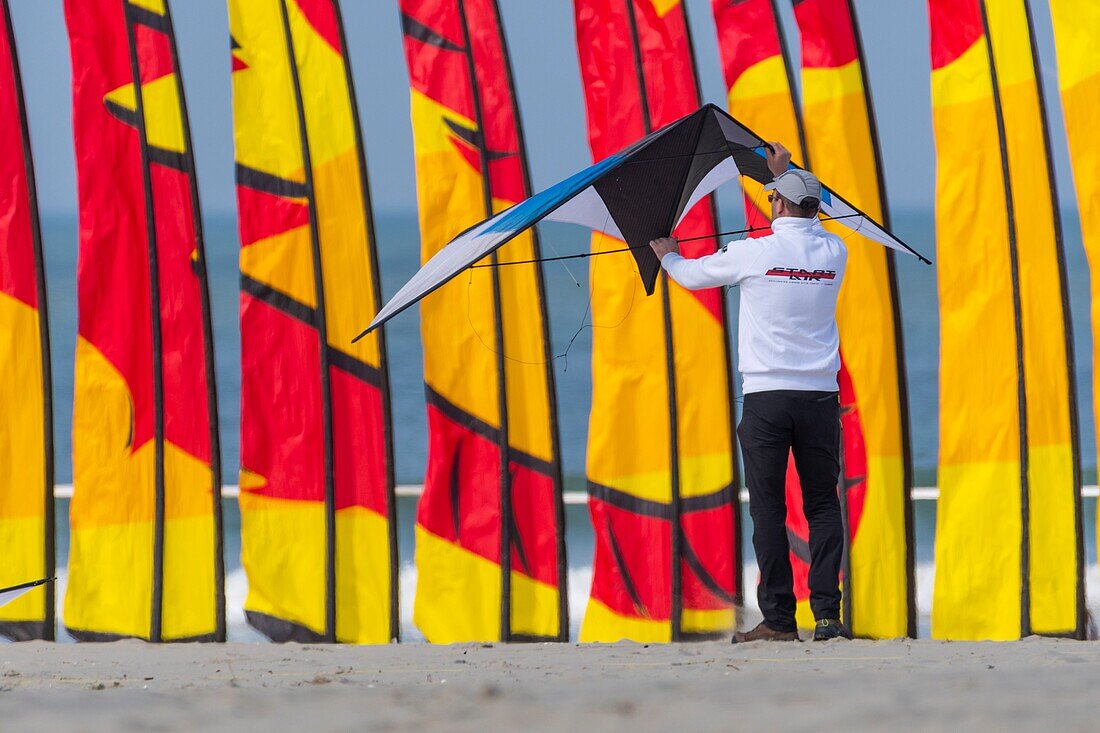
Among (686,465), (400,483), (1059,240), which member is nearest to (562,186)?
(686,465)

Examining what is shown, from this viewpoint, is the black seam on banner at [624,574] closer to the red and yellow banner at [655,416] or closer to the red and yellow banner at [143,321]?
the red and yellow banner at [655,416]

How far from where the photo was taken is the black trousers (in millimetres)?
3014

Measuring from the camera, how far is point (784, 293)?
2979 mm

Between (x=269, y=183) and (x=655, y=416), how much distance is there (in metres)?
1.47

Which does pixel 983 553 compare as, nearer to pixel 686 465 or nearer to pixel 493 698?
pixel 686 465

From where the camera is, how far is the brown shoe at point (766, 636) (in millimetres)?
3023

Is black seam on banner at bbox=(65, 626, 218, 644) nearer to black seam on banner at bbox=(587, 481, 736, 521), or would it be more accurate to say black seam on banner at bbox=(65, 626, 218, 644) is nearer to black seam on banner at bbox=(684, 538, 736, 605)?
black seam on banner at bbox=(587, 481, 736, 521)

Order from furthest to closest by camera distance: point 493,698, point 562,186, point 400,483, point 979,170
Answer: point 400,483
point 979,170
point 562,186
point 493,698

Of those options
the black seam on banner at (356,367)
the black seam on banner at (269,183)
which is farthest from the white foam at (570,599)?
the black seam on banner at (269,183)

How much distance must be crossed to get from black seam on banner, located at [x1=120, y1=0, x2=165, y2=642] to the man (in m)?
1.72

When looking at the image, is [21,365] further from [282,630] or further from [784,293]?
[784,293]

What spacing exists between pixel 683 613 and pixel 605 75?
5.82 ft

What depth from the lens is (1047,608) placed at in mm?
3701

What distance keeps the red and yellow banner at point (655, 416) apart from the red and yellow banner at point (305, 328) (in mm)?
729
